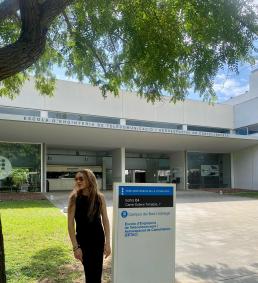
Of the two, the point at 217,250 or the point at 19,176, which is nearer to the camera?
the point at 217,250

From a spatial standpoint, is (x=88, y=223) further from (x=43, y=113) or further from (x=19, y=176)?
(x=43, y=113)

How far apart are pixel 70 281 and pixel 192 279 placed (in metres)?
1.92

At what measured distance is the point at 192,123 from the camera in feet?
113

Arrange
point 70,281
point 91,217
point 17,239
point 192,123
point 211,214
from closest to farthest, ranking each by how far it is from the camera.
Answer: point 91,217 < point 70,281 < point 17,239 < point 211,214 < point 192,123

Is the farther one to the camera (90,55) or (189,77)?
(90,55)

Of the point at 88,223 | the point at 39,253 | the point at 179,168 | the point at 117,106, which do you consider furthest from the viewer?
the point at 179,168

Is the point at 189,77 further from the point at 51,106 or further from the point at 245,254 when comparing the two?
the point at 51,106

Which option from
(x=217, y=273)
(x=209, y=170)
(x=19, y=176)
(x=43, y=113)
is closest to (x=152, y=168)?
(x=209, y=170)

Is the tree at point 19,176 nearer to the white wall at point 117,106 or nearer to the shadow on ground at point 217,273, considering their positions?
the white wall at point 117,106

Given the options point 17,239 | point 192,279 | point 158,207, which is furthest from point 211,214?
point 158,207

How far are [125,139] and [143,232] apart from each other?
24.3m

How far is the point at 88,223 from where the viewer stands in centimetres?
459

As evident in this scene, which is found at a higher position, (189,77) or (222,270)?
(189,77)

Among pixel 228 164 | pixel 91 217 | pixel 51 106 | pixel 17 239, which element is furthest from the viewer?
pixel 228 164
